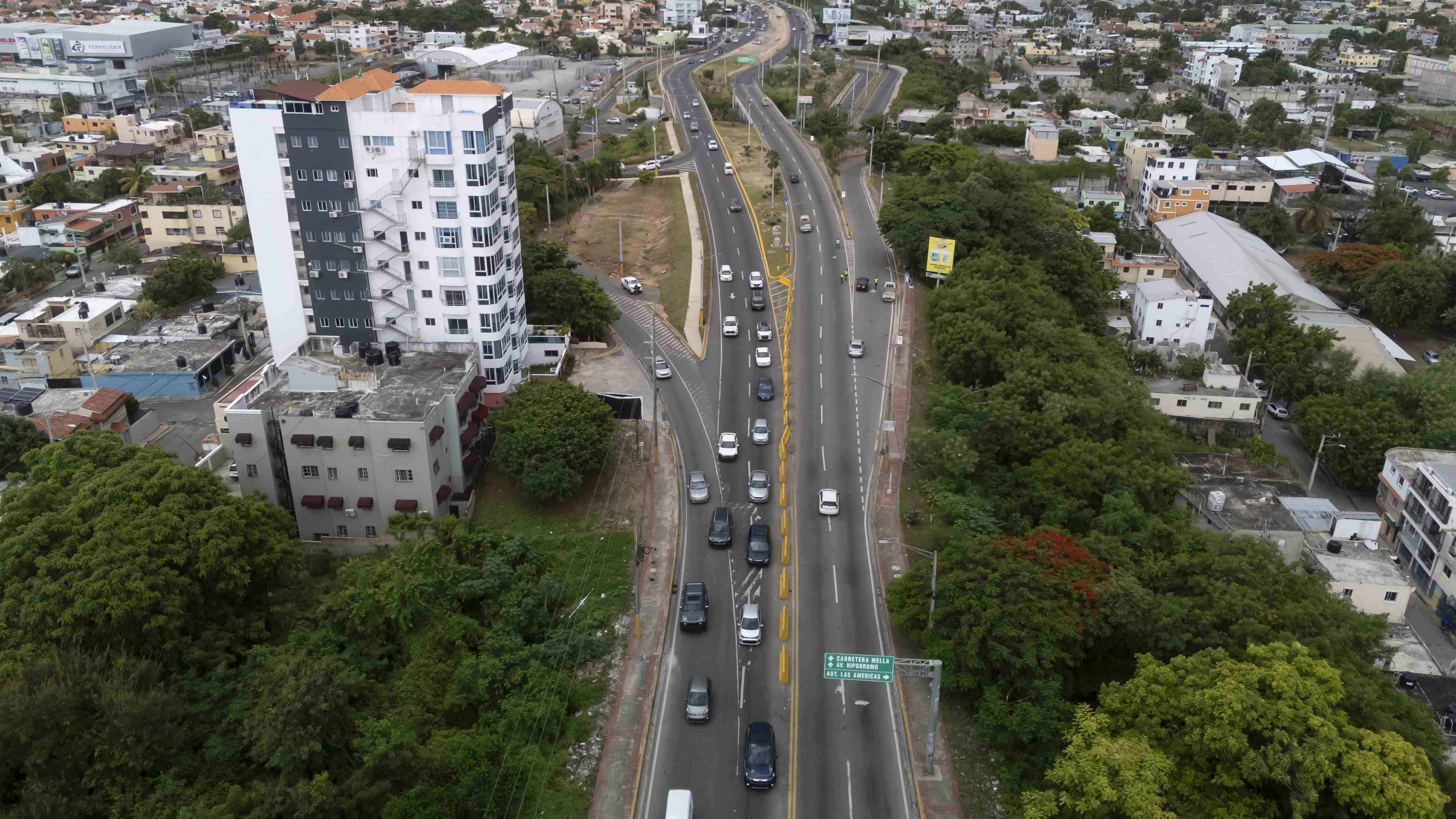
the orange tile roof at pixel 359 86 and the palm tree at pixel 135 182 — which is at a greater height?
the orange tile roof at pixel 359 86

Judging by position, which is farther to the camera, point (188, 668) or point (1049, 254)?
point (1049, 254)

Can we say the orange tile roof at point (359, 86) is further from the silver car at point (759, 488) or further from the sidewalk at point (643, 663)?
the silver car at point (759, 488)

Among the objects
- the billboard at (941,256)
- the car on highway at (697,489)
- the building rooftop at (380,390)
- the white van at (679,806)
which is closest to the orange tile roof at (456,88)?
the building rooftop at (380,390)

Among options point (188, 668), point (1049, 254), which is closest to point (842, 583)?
point (188, 668)

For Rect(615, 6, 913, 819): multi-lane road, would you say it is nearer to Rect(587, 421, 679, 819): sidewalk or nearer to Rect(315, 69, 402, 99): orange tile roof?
Rect(587, 421, 679, 819): sidewalk

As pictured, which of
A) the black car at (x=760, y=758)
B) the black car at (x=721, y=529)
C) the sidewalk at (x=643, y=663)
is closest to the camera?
the black car at (x=760, y=758)

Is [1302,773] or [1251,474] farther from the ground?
[1302,773]

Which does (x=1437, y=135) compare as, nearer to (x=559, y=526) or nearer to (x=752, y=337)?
(x=752, y=337)

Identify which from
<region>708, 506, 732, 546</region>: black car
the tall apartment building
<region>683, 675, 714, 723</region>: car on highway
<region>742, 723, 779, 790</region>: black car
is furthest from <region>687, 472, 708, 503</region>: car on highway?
<region>742, 723, 779, 790</region>: black car
